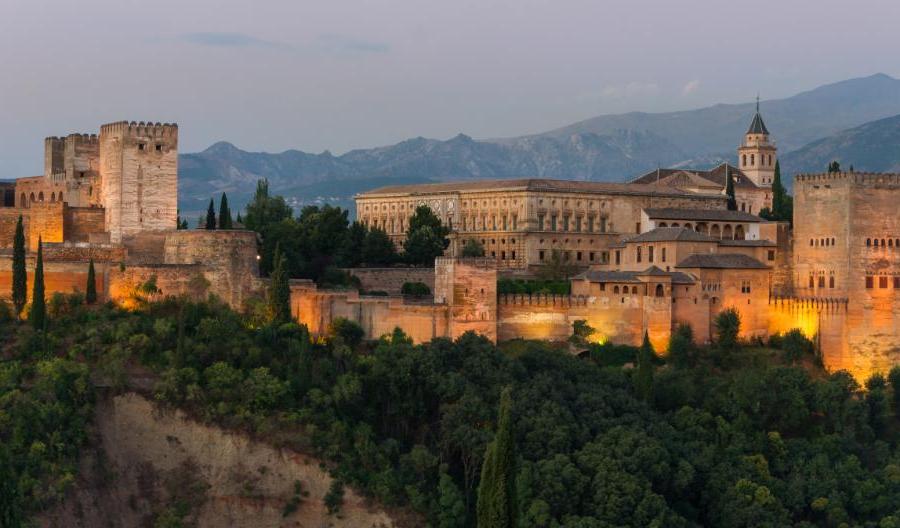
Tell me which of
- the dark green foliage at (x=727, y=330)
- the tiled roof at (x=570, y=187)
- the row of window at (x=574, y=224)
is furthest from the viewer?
the tiled roof at (x=570, y=187)

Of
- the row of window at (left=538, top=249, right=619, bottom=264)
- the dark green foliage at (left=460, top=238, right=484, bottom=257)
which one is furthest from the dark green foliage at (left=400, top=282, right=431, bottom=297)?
the row of window at (left=538, top=249, right=619, bottom=264)

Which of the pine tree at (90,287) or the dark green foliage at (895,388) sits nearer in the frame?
the pine tree at (90,287)

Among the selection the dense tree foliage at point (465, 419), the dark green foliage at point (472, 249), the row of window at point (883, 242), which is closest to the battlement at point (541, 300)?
the dense tree foliage at point (465, 419)

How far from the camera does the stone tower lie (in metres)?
52.8

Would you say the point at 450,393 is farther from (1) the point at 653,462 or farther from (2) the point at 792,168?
(2) the point at 792,168

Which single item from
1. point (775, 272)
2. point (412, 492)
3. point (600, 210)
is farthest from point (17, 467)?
point (600, 210)

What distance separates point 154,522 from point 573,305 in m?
18.0

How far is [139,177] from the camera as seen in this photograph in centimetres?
5309

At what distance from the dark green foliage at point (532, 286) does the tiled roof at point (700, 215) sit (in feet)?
21.3

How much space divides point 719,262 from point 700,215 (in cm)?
875

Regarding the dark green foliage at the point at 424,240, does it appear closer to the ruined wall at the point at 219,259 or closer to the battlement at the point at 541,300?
the battlement at the point at 541,300

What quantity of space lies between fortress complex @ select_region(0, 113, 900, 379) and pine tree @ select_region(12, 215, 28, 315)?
0.85 metres

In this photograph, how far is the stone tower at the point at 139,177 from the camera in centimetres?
5278

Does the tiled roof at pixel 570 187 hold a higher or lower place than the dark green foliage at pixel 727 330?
higher
